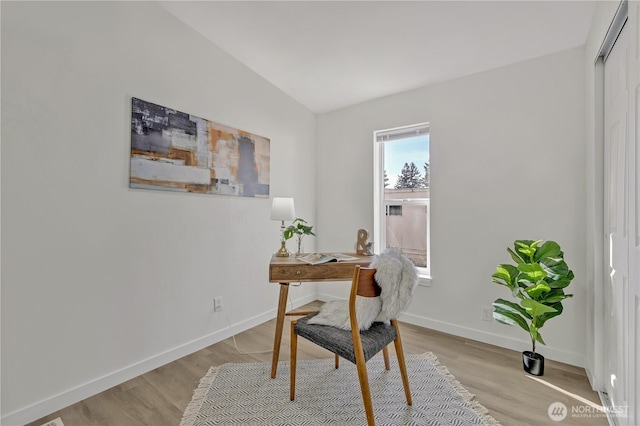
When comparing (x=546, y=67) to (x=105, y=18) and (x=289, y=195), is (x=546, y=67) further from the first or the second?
(x=105, y=18)

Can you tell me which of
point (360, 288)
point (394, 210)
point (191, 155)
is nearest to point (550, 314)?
point (360, 288)

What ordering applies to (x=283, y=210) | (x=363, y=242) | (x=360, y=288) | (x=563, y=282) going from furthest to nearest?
(x=363, y=242)
(x=283, y=210)
(x=563, y=282)
(x=360, y=288)

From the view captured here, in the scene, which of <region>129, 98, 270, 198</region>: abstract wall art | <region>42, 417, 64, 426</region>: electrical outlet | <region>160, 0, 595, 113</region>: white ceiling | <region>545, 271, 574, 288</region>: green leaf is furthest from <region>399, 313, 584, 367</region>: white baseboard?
<region>42, 417, 64, 426</region>: electrical outlet

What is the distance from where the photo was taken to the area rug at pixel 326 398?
155 centimetres

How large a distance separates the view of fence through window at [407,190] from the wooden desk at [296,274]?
126cm

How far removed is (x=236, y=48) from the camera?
2.48 meters

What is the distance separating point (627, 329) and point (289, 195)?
271 centimetres

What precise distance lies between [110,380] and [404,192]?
2893mm

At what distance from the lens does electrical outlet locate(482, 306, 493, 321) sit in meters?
2.45

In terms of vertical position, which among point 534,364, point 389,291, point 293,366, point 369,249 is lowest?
point 534,364

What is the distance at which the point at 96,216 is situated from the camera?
1776 millimetres

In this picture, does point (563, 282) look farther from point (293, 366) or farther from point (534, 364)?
point (293, 366)

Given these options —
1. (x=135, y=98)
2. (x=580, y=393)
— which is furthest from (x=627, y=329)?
(x=135, y=98)

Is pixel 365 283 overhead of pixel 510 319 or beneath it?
overhead
